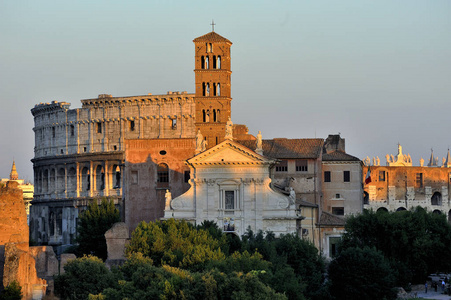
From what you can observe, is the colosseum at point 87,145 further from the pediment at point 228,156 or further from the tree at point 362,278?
the tree at point 362,278

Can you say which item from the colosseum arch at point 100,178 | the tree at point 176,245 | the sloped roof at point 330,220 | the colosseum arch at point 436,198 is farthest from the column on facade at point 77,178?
the tree at point 176,245

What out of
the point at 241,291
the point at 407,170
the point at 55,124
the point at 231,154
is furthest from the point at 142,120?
the point at 241,291

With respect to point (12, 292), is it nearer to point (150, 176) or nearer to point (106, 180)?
point (150, 176)

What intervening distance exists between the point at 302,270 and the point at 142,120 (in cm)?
5067

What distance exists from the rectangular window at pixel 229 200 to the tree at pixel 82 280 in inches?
605

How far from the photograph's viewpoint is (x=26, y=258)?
56.3 meters

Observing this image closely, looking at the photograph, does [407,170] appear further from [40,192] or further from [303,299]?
[303,299]

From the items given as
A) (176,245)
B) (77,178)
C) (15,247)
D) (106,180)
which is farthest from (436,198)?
(15,247)

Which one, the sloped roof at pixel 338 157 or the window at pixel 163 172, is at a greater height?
the sloped roof at pixel 338 157

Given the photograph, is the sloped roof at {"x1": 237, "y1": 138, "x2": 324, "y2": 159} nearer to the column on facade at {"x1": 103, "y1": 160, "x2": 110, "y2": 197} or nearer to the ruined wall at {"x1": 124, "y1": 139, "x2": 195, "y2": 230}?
the ruined wall at {"x1": 124, "y1": 139, "x2": 195, "y2": 230}

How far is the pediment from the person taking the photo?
73.9 metres

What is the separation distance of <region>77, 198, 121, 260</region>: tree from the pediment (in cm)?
1039

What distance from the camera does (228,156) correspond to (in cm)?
7412

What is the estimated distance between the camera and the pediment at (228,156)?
73.9 m
